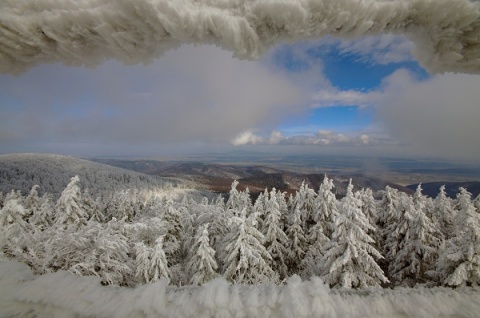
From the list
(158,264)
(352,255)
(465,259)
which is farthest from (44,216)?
(465,259)

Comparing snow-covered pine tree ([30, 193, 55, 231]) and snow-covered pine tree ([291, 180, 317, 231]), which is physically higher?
snow-covered pine tree ([291, 180, 317, 231])

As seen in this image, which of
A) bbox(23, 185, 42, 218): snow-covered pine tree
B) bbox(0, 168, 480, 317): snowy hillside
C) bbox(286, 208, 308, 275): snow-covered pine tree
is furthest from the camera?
bbox(23, 185, 42, 218): snow-covered pine tree

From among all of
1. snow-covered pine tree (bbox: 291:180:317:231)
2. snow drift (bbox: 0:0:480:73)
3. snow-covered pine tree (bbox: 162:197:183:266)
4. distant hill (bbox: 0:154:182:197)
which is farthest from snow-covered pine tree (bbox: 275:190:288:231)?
distant hill (bbox: 0:154:182:197)

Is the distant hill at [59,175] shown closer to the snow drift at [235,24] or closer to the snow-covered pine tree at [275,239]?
the snow-covered pine tree at [275,239]

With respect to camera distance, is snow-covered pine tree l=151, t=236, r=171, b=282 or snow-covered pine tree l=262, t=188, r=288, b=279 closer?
snow-covered pine tree l=151, t=236, r=171, b=282

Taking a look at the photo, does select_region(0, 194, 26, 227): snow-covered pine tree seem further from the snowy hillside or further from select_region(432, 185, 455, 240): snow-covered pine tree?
select_region(432, 185, 455, 240): snow-covered pine tree

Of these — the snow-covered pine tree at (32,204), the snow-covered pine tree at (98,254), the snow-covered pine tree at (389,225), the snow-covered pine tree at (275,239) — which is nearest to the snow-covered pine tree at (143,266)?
the snow-covered pine tree at (98,254)

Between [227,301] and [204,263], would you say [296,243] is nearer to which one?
[204,263]

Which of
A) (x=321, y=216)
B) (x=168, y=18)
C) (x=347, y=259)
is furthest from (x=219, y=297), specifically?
(x=321, y=216)

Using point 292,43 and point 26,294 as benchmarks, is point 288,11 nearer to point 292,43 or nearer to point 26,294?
point 292,43
